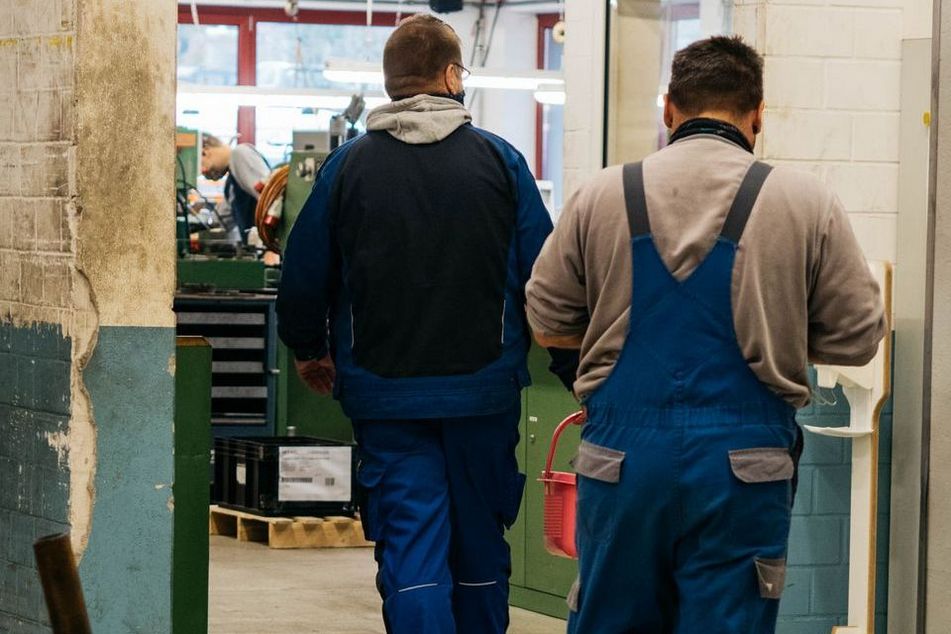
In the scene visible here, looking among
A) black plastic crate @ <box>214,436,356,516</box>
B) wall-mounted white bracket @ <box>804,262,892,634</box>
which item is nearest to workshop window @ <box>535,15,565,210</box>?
black plastic crate @ <box>214,436,356,516</box>

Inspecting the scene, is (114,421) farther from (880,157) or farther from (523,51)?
(523,51)

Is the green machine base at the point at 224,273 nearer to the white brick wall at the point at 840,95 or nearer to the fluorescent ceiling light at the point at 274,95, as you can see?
the white brick wall at the point at 840,95

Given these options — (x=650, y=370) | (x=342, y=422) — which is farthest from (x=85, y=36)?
(x=342, y=422)

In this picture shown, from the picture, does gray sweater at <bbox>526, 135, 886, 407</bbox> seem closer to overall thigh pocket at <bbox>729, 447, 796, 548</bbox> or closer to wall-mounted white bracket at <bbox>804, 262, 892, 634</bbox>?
overall thigh pocket at <bbox>729, 447, 796, 548</bbox>

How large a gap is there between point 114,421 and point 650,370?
1.66m

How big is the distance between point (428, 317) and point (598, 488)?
0.95 metres

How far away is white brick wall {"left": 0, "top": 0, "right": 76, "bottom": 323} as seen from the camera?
379 cm

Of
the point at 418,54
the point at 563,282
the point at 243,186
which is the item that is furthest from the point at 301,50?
the point at 563,282

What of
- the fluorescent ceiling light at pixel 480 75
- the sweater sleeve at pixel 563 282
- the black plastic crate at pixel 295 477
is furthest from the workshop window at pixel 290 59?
the sweater sleeve at pixel 563 282

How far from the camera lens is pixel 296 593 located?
5711 mm

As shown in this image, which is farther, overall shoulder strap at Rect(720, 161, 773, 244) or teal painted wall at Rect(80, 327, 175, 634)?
teal painted wall at Rect(80, 327, 175, 634)

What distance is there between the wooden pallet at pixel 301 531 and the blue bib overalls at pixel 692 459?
3.95m

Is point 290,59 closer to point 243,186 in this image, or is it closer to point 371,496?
point 243,186

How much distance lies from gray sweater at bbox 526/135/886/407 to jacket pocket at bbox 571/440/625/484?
0.11 meters
